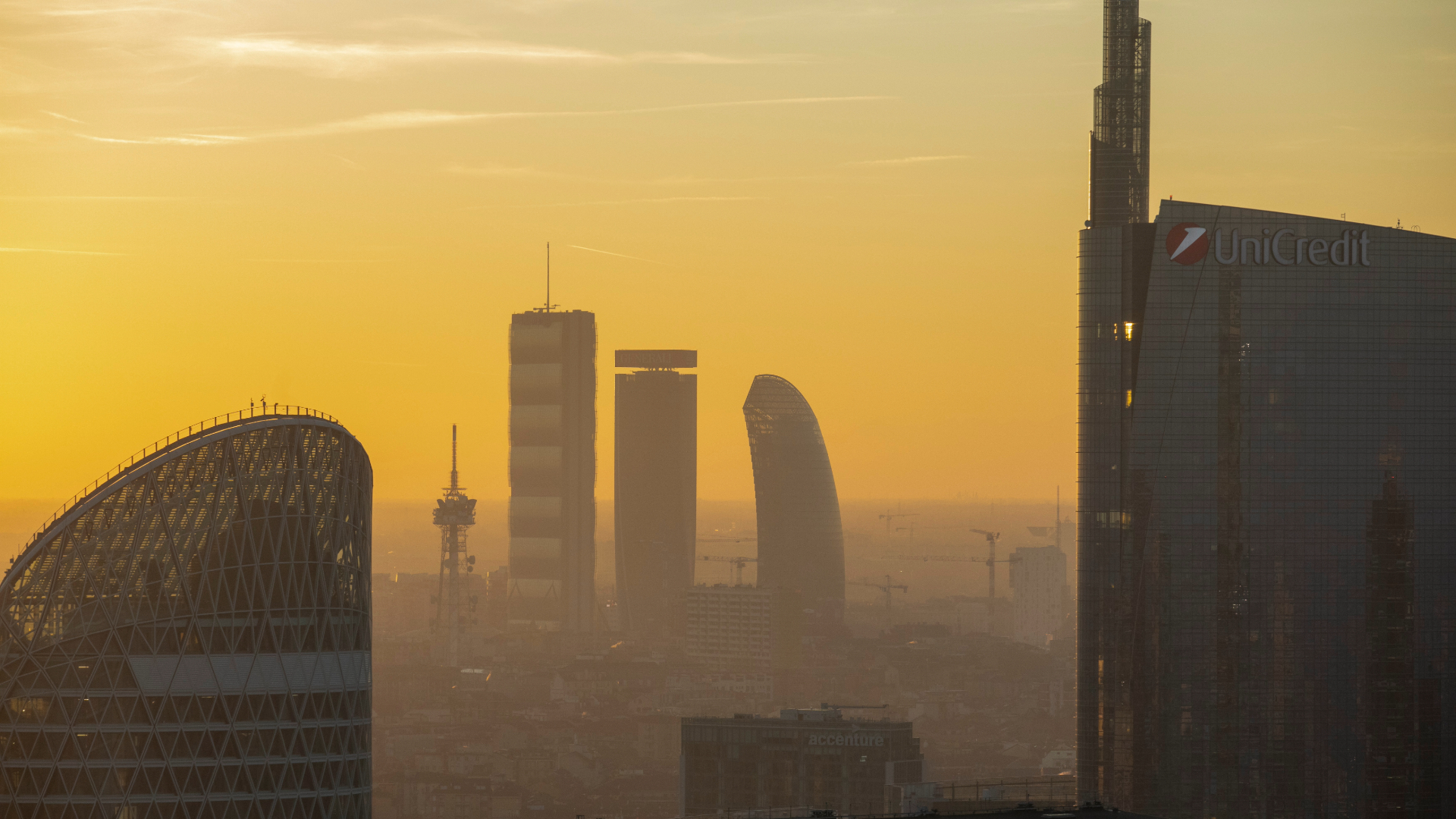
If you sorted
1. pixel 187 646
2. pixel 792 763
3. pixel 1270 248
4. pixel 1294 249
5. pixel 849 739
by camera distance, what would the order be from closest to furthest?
1. pixel 187 646
2. pixel 1270 248
3. pixel 1294 249
4. pixel 792 763
5. pixel 849 739

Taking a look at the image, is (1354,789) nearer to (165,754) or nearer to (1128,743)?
(1128,743)

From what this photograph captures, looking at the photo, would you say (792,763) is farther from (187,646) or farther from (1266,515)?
(187,646)

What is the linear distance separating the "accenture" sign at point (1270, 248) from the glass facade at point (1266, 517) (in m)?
0.15

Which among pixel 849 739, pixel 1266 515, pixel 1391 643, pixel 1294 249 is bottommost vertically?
pixel 849 739

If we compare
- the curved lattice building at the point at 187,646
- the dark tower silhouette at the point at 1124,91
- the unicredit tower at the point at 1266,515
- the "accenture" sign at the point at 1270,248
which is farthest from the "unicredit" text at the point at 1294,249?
the curved lattice building at the point at 187,646

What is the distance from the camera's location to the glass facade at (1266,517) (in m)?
136

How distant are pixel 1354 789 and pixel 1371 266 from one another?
37.9 metres

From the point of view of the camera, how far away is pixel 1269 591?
13762 cm

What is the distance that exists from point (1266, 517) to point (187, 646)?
250ft

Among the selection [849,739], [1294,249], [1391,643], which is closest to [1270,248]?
[1294,249]

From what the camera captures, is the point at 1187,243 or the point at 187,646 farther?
the point at 1187,243

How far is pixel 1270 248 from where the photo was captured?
137 metres

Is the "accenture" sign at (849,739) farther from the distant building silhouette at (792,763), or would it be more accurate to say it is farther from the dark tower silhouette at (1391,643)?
the dark tower silhouette at (1391,643)

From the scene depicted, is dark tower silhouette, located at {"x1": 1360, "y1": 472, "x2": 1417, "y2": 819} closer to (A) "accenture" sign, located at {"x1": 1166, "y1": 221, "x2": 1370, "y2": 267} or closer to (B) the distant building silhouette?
(A) "accenture" sign, located at {"x1": 1166, "y1": 221, "x2": 1370, "y2": 267}
